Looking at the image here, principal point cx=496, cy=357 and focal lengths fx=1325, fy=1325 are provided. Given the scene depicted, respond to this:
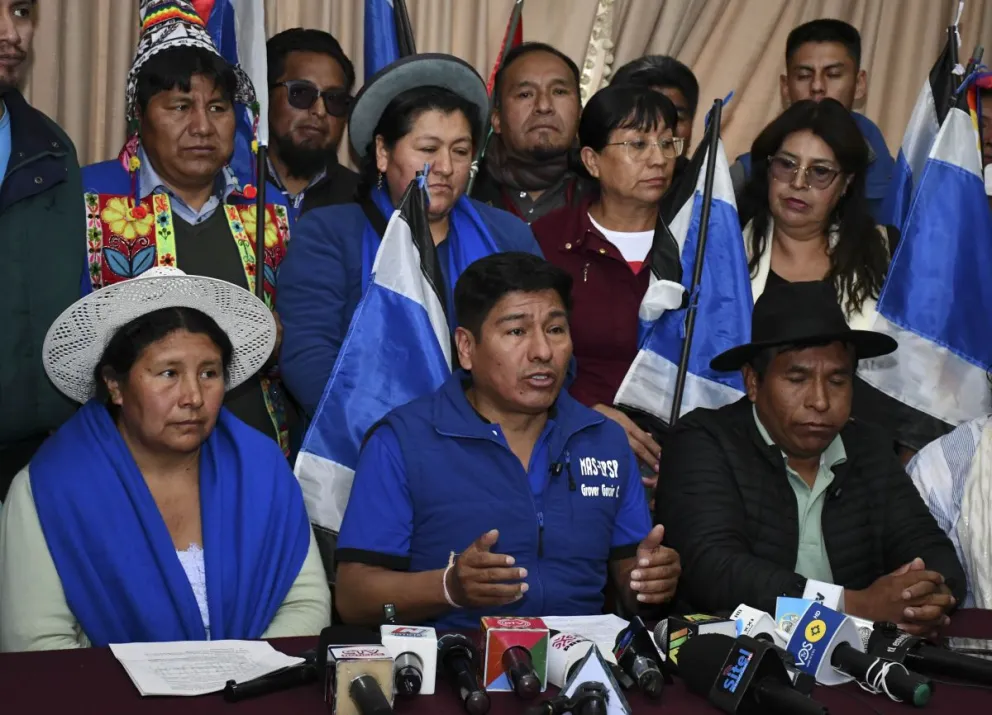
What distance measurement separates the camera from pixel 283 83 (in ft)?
14.5

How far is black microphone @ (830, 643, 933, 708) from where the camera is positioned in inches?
89.0

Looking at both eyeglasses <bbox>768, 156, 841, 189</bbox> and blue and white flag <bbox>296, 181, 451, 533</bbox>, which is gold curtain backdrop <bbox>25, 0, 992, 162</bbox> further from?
blue and white flag <bbox>296, 181, 451, 533</bbox>

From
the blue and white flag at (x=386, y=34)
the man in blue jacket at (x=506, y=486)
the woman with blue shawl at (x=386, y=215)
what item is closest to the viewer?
the man in blue jacket at (x=506, y=486)

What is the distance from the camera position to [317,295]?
365 centimetres

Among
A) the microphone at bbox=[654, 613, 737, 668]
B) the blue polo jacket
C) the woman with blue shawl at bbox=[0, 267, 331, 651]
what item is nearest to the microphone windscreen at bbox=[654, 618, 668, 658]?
the microphone at bbox=[654, 613, 737, 668]

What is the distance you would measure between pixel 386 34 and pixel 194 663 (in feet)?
9.45

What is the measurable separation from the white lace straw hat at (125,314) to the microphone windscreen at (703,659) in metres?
1.39

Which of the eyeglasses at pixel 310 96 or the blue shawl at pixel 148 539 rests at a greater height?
the eyeglasses at pixel 310 96

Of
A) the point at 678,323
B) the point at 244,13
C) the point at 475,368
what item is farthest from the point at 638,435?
the point at 244,13

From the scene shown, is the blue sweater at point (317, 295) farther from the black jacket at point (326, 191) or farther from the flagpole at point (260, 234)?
the black jacket at point (326, 191)

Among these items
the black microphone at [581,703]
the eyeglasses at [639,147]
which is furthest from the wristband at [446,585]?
the eyeglasses at [639,147]

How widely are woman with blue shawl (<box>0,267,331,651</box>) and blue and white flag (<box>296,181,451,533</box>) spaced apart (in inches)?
12.9

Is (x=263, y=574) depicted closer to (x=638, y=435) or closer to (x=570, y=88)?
(x=638, y=435)

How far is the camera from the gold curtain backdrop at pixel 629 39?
A: 470 cm
